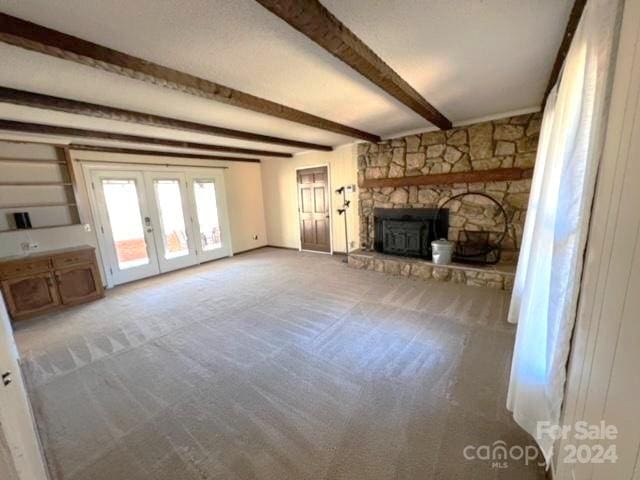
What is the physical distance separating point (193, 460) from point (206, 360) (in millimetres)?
969

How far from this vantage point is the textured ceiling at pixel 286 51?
1354 millimetres

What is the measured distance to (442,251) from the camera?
13.1 feet

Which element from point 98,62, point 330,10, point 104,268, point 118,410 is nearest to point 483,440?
point 118,410

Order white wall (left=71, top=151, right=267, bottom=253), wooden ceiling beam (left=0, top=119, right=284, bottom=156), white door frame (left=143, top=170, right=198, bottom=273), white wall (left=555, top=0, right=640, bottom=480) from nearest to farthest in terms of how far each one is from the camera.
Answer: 1. white wall (left=555, top=0, right=640, bottom=480)
2. wooden ceiling beam (left=0, top=119, right=284, bottom=156)
3. white door frame (left=143, top=170, right=198, bottom=273)
4. white wall (left=71, top=151, right=267, bottom=253)

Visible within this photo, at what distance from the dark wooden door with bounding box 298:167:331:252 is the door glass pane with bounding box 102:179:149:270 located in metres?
3.36

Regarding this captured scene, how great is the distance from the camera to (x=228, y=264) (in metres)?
5.73

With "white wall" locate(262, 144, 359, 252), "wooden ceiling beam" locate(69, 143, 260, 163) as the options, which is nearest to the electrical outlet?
"wooden ceiling beam" locate(69, 143, 260, 163)

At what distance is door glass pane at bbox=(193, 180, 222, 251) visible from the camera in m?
5.80

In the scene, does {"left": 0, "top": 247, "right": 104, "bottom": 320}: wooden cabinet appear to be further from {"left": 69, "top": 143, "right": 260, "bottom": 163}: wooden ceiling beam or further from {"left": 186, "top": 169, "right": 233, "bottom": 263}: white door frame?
{"left": 186, "top": 169, "right": 233, "bottom": 263}: white door frame

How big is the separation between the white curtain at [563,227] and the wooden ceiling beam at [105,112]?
11.5 feet

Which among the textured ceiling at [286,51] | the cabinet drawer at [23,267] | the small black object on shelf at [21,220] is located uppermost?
the textured ceiling at [286,51]

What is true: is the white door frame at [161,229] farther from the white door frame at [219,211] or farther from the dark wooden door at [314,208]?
the dark wooden door at [314,208]

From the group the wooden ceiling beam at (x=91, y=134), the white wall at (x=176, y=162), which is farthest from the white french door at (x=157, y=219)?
the wooden ceiling beam at (x=91, y=134)

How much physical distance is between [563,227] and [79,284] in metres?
5.48
